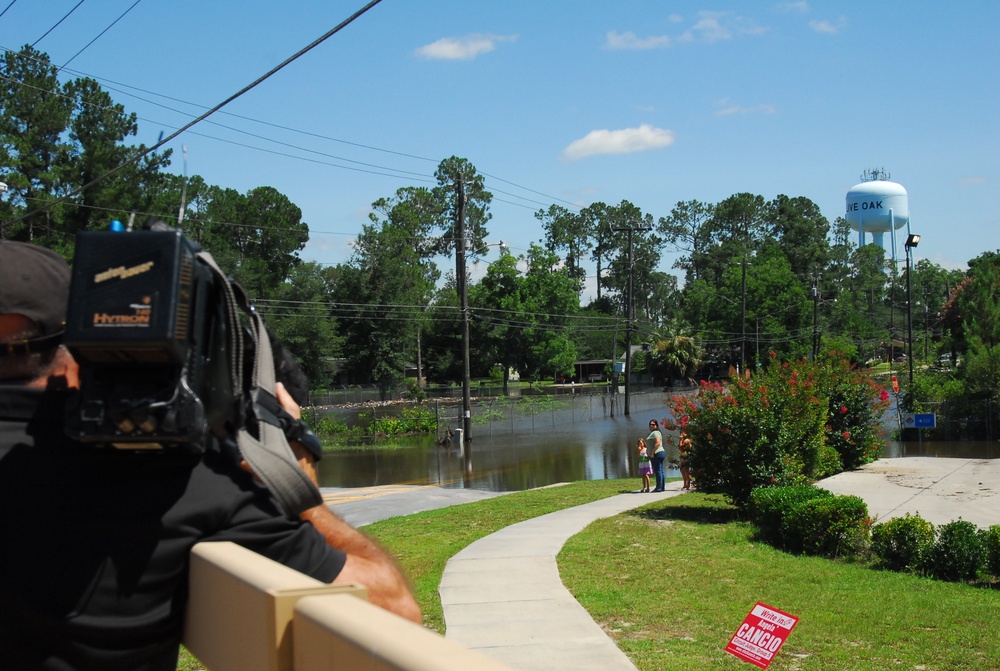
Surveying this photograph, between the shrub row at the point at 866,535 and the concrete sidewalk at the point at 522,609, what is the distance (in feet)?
10.4

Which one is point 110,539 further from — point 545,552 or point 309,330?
point 309,330

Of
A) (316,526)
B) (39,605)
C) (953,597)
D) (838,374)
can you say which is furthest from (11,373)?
(838,374)

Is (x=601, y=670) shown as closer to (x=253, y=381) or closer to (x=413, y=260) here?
(x=253, y=381)

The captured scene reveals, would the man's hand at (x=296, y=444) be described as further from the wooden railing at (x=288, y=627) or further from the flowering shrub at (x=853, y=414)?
the flowering shrub at (x=853, y=414)

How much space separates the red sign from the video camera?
Answer: 223 inches

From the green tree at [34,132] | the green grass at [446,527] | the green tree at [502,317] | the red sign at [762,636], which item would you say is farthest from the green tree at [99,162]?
the green tree at [502,317]

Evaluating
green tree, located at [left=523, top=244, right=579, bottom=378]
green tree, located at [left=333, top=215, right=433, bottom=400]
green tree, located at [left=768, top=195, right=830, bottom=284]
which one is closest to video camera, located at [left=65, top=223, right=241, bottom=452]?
green tree, located at [left=333, top=215, right=433, bottom=400]

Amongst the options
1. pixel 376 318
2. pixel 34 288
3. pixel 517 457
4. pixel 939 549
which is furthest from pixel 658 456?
pixel 376 318

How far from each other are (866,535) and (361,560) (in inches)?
535

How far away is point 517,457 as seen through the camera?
36000 mm

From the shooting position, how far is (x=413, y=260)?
75.3m

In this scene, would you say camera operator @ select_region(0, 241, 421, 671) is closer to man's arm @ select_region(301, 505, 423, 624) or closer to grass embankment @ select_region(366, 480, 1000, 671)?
man's arm @ select_region(301, 505, 423, 624)

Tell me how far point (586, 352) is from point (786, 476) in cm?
8009

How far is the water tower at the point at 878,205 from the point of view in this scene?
105 meters
